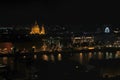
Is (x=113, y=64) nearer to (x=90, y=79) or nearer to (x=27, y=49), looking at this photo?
(x=90, y=79)

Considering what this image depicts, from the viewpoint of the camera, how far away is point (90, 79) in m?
4.02

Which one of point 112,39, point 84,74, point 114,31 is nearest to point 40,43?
point 112,39

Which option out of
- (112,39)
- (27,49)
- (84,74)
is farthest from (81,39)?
(84,74)

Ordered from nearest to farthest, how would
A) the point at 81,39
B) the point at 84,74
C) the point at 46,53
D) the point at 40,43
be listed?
1. the point at 84,74
2. the point at 46,53
3. the point at 40,43
4. the point at 81,39

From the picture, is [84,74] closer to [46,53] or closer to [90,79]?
[90,79]

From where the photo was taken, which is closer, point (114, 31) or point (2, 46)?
point (2, 46)

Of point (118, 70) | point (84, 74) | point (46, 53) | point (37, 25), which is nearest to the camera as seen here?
point (84, 74)

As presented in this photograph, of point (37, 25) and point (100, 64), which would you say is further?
point (37, 25)

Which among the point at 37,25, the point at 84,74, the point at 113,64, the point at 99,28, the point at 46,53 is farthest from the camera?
the point at 99,28

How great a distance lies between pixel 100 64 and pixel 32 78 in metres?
1.71

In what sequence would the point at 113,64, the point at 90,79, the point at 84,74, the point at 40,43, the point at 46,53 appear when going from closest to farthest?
the point at 90,79, the point at 84,74, the point at 113,64, the point at 46,53, the point at 40,43

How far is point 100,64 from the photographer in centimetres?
569

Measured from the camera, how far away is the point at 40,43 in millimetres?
13430

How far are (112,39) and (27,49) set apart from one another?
666 cm
